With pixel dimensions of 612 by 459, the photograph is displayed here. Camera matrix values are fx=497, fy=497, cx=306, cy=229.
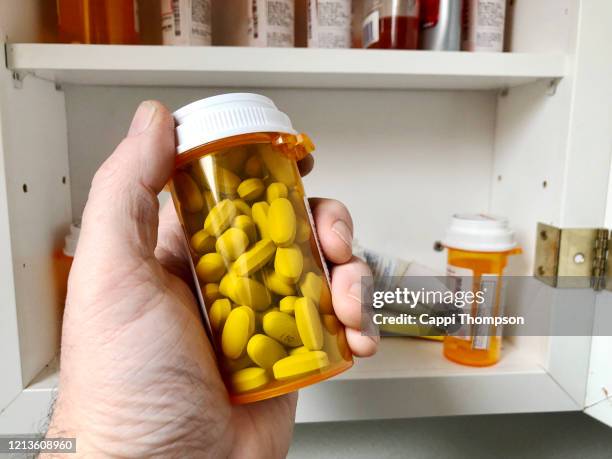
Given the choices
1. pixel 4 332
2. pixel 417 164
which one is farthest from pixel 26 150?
pixel 417 164

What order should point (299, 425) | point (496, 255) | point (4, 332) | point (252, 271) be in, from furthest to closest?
point (299, 425), point (496, 255), point (4, 332), point (252, 271)

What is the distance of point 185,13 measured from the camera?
462mm

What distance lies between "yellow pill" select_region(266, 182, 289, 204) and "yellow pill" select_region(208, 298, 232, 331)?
0.22 feet

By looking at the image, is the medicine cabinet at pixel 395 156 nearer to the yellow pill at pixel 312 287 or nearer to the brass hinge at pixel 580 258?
the brass hinge at pixel 580 258

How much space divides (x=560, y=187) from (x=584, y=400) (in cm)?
20

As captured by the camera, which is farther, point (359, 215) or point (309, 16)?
point (359, 215)

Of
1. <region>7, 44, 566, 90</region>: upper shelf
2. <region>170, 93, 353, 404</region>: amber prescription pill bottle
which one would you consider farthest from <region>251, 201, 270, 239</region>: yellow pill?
<region>7, 44, 566, 90</region>: upper shelf

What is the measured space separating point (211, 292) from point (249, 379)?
6cm

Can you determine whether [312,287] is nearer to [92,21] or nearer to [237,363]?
[237,363]

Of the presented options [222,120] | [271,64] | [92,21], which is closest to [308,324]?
[222,120]

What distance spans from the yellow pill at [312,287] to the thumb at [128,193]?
0.11 m

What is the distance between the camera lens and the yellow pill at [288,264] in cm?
30

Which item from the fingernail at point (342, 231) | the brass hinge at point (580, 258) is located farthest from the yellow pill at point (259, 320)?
the brass hinge at point (580, 258)

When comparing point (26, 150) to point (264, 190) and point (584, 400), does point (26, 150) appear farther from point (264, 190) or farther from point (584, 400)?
point (584, 400)
